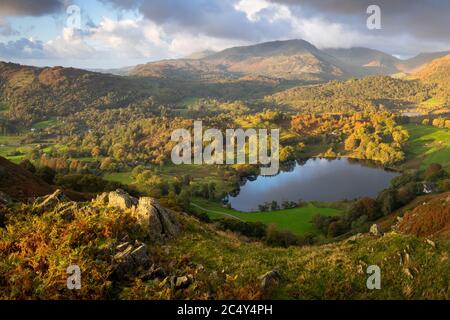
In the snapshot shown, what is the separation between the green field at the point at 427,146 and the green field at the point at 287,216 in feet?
222

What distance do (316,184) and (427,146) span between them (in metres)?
68.1

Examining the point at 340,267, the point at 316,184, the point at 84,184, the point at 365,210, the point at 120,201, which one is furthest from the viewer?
the point at 316,184

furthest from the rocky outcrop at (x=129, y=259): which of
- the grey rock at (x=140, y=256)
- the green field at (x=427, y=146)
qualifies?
the green field at (x=427, y=146)

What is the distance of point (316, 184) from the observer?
133m

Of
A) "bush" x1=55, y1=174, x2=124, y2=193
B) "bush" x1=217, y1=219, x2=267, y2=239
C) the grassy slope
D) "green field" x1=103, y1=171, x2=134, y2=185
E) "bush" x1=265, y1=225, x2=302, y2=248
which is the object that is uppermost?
the grassy slope

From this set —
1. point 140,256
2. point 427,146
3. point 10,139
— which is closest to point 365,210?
point 140,256

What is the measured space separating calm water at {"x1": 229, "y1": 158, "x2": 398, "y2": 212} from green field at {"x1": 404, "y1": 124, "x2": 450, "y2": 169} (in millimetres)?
14636

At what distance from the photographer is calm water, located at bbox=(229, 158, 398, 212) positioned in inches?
4599

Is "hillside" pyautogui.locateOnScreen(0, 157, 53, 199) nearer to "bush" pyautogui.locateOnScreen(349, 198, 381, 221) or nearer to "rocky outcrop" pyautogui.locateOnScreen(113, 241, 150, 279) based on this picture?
"rocky outcrop" pyautogui.locateOnScreen(113, 241, 150, 279)

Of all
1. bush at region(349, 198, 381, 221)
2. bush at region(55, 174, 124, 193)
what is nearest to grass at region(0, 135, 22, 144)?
bush at region(55, 174, 124, 193)

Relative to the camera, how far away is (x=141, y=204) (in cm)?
1894

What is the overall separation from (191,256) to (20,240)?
660 centimetres

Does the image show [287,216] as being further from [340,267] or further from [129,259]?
[129,259]
